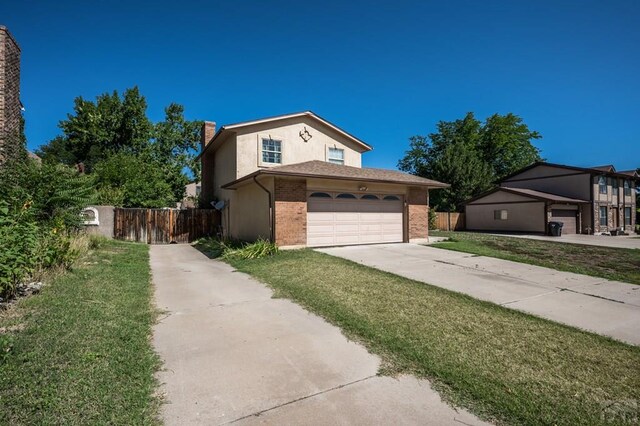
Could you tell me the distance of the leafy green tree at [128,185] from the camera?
17.6 m

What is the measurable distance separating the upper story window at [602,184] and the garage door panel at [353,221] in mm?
23389

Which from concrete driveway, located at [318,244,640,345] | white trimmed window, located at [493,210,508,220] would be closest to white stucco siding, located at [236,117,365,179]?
concrete driveway, located at [318,244,640,345]

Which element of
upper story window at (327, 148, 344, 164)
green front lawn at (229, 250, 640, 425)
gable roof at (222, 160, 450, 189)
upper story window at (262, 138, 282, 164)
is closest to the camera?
green front lawn at (229, 250, 640, 425)

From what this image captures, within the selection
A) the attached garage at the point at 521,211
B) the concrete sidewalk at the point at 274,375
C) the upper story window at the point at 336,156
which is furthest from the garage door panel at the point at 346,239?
the attached garage at the point at 521,211

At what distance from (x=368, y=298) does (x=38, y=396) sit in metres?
4.74

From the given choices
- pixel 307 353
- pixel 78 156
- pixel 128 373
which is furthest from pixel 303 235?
pixel 78 156

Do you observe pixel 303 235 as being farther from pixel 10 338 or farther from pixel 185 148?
pixel 185 148

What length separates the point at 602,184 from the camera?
27.1 m

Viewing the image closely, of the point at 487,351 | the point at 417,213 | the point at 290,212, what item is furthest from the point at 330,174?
the point at 487,351

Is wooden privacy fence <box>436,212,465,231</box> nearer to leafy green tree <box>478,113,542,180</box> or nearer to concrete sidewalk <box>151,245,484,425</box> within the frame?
leafy green tree <box>478,113,542,180</box>

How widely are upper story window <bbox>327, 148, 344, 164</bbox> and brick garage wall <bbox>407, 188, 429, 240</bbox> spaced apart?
4.53 m

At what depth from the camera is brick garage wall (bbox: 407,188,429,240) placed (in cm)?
1483

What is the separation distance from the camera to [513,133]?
4266 centimetres

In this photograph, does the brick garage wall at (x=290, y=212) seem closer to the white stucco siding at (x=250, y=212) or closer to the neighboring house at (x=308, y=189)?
the neighboring house at (x=308, y=189)
